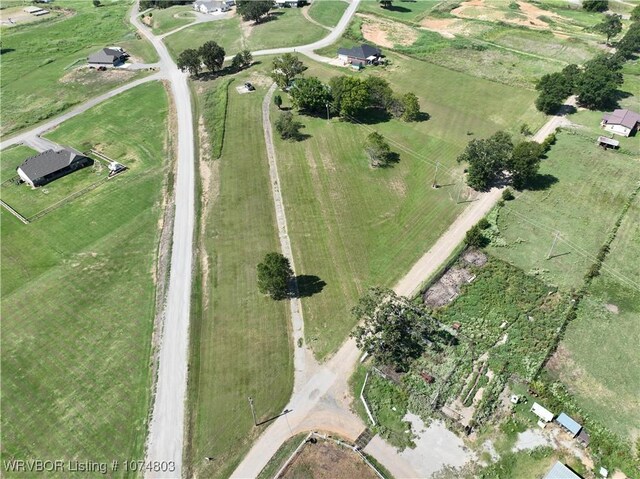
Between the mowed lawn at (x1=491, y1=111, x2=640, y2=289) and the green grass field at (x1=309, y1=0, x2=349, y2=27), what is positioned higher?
the green grass field at (x1=309, y1=0, x2=349, y2=27)

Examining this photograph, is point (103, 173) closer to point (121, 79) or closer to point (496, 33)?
point (121, 79)

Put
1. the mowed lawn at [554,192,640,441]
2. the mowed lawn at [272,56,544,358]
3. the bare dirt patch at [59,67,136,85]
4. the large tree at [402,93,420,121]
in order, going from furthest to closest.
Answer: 1. the bare dirt patch at [59,67,136,85]
2. the large tree at [402,93,420,121]
3. the mowed lawn at [272,56,544,358]
4. the mowed lawn at [554,192,640,441]

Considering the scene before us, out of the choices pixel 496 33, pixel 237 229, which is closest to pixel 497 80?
pixel 496 33

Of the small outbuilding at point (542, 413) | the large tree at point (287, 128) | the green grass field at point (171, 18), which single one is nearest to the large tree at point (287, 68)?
the large tree at point (287, 128)

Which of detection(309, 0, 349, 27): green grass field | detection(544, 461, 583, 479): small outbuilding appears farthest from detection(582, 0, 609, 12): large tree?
detection(544, 461, 583, 479): small outbuilding

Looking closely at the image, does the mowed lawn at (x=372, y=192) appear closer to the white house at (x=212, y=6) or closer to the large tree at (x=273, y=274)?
the large tree at (x=273, y=274)

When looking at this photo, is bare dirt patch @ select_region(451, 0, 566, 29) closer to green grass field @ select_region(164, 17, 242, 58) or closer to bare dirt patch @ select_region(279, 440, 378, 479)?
green grass field @ select_region(164, 17, 242, 58)

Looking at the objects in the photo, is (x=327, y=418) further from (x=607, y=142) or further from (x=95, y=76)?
(x=95, y=76)
